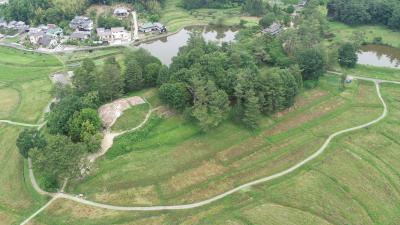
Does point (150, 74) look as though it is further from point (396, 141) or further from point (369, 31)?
point (369, 31)

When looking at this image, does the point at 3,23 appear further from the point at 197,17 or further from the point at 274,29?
the point at 274,29

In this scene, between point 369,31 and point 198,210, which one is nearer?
point 198,210

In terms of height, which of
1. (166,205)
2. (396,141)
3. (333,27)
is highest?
(333,27)

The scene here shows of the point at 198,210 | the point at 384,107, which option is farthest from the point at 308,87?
the point at 198,210

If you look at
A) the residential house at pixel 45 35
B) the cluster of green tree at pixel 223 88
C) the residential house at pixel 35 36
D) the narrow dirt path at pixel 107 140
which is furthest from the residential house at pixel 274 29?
the residential house at pixel 35 36

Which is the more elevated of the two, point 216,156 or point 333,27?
point 333,27

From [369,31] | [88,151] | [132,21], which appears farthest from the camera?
[132,21]
